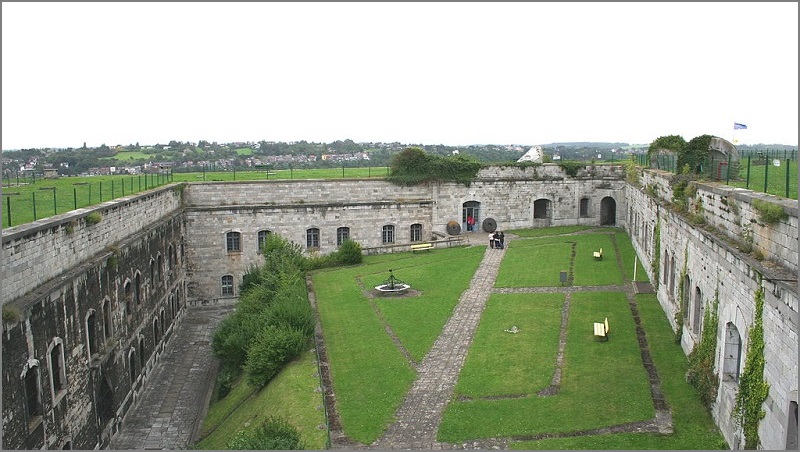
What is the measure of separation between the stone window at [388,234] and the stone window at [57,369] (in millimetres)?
22106

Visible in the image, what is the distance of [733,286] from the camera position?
39.9ft

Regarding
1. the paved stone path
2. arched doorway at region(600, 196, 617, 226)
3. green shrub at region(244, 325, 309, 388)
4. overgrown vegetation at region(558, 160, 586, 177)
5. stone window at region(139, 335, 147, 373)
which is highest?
overgrown vegetation at region(558, 160, 586, 177)

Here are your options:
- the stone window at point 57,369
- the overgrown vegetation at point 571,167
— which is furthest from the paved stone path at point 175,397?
the overgrown vegetation at point 571,167

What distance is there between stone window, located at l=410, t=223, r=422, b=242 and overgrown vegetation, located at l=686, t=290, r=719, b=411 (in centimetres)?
2304

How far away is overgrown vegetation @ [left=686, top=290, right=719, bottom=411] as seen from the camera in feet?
43.7

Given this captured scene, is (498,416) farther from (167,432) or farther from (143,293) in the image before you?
(143,293)

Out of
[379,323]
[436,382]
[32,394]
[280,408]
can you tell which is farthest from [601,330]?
[32,394]

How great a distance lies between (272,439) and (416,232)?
25292 millimetres

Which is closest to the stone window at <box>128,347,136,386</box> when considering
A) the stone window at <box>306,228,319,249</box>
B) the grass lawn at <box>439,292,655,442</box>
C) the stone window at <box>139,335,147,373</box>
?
the stone window at <box>139,335,147,373</box>

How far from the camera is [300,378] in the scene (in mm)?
16859

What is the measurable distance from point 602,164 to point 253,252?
21.7 m

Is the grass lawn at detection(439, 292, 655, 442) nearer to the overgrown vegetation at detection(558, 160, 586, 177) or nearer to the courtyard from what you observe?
the courtyard

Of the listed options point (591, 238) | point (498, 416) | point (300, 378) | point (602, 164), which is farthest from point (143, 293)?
point (602, 164)

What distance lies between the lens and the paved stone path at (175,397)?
63.5ft
